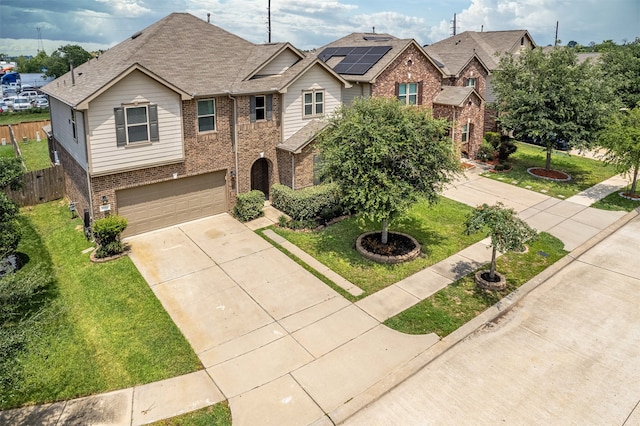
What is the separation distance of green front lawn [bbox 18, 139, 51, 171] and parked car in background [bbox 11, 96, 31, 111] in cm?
2200

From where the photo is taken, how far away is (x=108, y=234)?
15781mm

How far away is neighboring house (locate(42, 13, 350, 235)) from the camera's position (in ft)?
53.2

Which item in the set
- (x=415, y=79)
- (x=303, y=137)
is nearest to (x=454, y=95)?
(x=415, y=79)

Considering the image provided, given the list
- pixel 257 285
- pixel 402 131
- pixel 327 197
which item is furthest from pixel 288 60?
pixel 257 285

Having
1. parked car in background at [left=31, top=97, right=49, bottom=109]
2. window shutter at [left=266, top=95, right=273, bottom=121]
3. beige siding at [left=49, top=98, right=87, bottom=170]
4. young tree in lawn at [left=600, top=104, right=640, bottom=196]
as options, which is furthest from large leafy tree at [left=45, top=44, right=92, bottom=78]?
young tree in lawn at [left=600, top=104, right=640, bottom=196]

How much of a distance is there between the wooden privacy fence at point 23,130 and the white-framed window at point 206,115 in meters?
23.8

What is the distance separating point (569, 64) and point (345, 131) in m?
16.1

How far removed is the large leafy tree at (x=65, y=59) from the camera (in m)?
72.4

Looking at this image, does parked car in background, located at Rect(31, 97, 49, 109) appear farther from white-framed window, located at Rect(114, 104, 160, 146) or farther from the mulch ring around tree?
the mulch ring around tree

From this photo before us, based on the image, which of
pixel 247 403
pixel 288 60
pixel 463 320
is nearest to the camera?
pixel 247 403

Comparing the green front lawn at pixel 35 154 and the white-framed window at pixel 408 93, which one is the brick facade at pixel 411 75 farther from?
the green front lawn at pixel 35 154

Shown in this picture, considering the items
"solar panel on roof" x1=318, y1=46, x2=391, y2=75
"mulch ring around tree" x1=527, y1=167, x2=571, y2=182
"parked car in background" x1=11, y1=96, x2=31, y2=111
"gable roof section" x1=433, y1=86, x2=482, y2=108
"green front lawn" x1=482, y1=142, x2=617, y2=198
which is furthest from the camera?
"parked car in background" x1=11, y1=96, x2=31, y2=111

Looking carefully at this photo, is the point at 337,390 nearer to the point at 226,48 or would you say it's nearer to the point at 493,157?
the point at 226,48

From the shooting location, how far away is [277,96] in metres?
20.2
